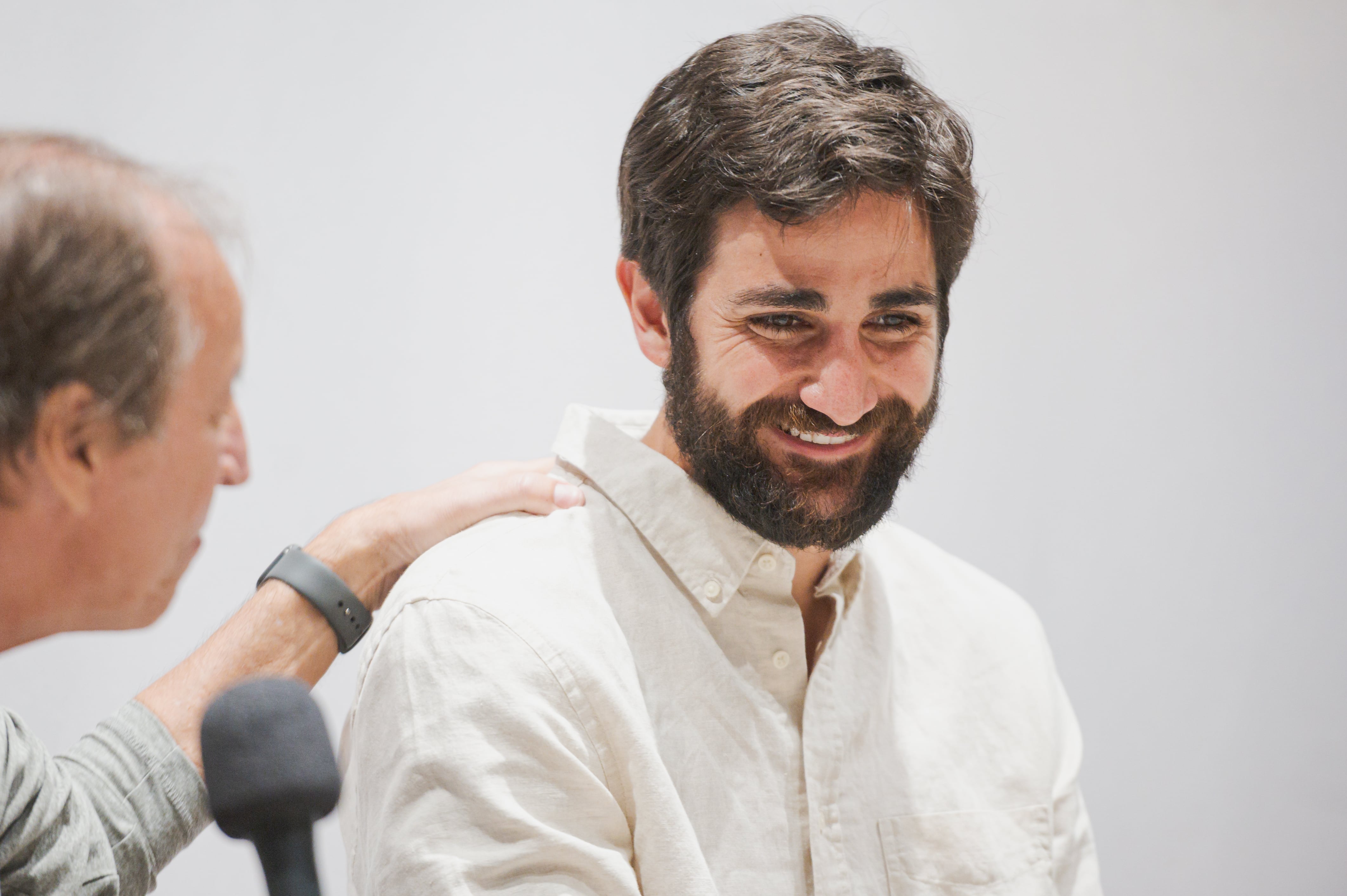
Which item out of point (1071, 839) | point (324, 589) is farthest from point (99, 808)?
point (1071, 839)

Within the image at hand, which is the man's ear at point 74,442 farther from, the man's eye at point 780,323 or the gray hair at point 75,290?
the man's eye at point 780,323

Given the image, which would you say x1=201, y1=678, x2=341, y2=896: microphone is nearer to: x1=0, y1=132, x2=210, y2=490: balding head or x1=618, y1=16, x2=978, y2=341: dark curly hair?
x1=0, y1=132, x2=210, y2=490: balding head

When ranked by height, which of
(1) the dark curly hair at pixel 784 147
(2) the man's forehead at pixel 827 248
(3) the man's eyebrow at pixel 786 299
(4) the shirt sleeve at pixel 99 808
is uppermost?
(1) the dark curly hair at pixel 784 147

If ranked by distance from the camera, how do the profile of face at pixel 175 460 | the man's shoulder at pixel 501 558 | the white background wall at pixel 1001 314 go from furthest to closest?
the white background wall at pixel 1001 314, the man's shoulder at pixel 501 558, the profile of face at pixel 175 460

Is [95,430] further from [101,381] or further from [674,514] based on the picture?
[674,514]

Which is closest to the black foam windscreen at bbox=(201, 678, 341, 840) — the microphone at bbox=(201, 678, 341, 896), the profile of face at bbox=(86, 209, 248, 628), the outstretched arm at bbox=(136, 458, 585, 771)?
the microphone at bbox=(201, 678, 341, 896)

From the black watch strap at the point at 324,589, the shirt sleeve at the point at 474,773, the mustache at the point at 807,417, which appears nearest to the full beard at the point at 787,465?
the mustache at the point at 807,417

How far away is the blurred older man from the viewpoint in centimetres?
64

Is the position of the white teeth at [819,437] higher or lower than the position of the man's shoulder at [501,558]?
higher

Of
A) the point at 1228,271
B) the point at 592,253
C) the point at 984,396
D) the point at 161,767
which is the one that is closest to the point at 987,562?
the point at 984,396

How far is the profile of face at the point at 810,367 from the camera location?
104cm

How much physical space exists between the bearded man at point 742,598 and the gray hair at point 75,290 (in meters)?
0.37

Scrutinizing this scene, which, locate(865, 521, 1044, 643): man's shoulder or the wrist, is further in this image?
locate(865, 521, 1044, 643): man's shoulder

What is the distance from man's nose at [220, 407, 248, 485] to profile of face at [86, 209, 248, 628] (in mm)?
17
